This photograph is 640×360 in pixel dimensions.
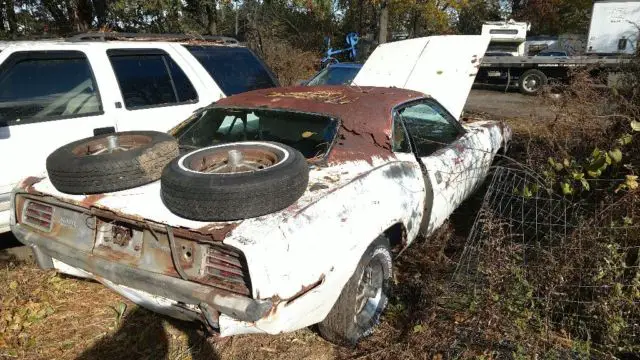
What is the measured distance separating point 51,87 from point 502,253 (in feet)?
12.9

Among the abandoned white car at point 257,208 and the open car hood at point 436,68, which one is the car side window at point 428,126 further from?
the open car hood at point 436,68

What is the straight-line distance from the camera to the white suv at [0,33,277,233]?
3.57 meters

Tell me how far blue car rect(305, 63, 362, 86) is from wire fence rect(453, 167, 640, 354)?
5855 mm

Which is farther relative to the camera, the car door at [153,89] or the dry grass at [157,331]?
the car door at [153,89]

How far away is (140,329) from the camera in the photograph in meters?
2.93

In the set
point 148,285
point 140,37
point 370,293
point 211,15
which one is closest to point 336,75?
point 140,37

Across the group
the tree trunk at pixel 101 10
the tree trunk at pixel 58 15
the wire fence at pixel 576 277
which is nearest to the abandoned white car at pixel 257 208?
the wire fence at pixel 576 277

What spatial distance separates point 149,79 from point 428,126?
2.92 metres

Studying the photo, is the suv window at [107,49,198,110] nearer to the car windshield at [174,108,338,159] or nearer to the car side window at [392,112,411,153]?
the car windshield at [174,108,338,159]

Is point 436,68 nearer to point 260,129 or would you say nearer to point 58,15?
point 260,129

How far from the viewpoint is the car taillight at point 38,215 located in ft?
8.64

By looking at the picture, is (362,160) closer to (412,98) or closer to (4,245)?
(412,98)

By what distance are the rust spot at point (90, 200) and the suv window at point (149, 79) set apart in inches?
81.2

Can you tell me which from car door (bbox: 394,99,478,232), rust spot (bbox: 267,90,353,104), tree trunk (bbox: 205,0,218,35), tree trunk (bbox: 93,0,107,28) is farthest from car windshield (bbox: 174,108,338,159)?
tree trunk (bbox: 205,0,218,35)
